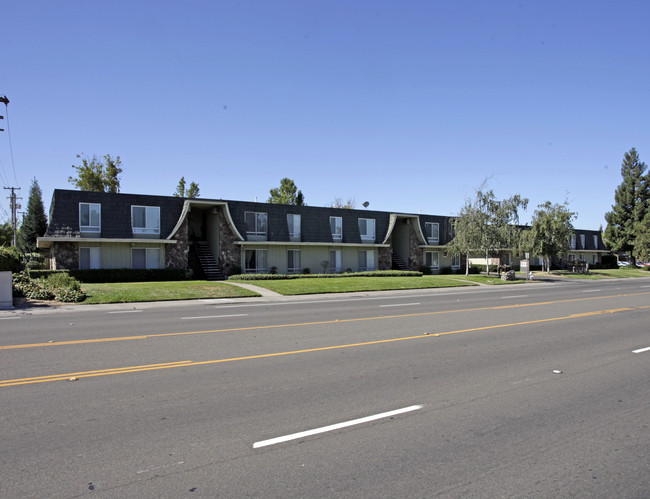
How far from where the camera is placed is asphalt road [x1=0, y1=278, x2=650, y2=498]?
3910 mm

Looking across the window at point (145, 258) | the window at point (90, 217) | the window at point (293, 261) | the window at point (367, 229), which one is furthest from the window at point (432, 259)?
the window at point (90, 217)

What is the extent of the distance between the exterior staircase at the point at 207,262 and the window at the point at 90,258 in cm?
708

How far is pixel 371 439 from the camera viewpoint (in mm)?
4703

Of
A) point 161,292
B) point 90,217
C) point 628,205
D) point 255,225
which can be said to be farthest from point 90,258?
point 628,205

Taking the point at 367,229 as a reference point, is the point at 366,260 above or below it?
below

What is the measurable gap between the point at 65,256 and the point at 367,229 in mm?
22799

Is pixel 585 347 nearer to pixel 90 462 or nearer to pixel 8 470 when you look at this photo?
pixel 90 462

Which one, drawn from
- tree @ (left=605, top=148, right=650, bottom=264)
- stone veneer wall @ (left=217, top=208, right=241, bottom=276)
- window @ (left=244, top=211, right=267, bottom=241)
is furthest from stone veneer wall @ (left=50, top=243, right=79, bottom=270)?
tree @ (left=605, top=148, right=650, bottom=264)

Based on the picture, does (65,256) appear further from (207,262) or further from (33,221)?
(33,221)

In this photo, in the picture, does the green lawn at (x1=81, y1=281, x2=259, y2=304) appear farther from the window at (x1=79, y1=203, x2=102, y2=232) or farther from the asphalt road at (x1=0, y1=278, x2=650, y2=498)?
the asphalt road at (x1=0, y1=278, x2=650, y2=498)

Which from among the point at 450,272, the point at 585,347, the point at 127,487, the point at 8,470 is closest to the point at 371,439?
the point at 127,487

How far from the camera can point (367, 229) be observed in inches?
1583

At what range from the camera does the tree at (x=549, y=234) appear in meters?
42.2

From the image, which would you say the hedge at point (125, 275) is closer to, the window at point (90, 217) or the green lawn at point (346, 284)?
the window at point (90, 217)
